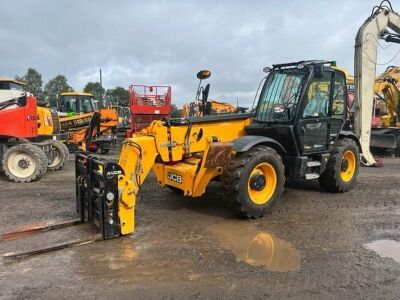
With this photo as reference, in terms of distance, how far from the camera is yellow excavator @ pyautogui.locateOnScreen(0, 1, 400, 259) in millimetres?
5547

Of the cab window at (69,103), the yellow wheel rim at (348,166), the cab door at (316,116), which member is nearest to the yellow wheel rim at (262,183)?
the cab door at (316,116)

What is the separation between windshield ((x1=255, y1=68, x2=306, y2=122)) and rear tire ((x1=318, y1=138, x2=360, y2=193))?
57.5 inches

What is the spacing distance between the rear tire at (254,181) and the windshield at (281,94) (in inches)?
38.8

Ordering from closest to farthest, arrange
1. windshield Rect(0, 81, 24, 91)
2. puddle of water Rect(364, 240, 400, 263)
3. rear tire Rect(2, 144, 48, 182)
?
puddle of water Rect(364, 240, 400, 263) → rear tire Rect(2, 144, 48, 182) → windshield Rect(0, 81, 24, 91)

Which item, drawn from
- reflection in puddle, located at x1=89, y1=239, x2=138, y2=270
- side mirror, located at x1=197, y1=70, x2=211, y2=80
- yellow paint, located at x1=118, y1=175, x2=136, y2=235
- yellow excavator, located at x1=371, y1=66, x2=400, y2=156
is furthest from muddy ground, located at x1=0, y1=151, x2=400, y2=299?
yellow excavator, located at x1=371, y1=66, x2=400, y2=156

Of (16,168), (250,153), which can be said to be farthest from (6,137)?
(250,153)

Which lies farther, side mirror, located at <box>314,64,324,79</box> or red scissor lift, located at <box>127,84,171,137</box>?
red scissor lift, located at <box>127,84,171,137</box>

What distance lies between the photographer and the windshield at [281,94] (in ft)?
23.6

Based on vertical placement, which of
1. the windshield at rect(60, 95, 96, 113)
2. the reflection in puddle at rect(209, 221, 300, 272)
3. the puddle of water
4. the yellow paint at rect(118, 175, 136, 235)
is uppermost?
the windshield at rect(60, 95, 96, 113)

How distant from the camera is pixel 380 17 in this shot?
37.9 feet

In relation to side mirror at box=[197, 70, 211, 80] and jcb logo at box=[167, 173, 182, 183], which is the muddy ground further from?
side mirror at box=[197, 70, 211, 80]

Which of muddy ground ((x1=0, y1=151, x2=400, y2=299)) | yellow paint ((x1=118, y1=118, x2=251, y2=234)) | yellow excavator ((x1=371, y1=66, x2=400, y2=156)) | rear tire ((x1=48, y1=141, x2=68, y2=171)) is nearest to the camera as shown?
muddy ground ((x1=0, y1=151, x2=400, y2=299))

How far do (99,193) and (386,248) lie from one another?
3608 millimetres

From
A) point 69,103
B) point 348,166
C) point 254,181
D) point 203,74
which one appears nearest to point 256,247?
point 254,181
